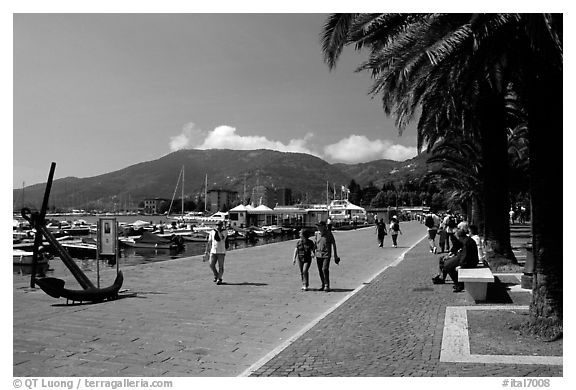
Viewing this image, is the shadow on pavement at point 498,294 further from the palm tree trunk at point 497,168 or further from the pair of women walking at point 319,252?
the palm tree trunk at point 497,168

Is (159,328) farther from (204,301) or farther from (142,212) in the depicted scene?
(142,212)

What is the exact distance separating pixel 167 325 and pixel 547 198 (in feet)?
17.7

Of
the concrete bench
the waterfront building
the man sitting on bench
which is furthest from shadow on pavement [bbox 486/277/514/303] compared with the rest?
the waterfront building

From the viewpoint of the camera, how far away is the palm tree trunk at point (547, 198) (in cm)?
623

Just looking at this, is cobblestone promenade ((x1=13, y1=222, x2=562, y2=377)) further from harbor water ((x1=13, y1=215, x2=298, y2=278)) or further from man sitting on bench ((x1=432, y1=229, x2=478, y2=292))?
harbor water ((x1=13, y1=215, x2=298, y2=278))

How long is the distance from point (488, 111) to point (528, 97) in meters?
7.67

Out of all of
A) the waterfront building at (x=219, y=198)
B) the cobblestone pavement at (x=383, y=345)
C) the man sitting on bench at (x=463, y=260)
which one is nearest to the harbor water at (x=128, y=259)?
the man sitting on bench at (x=463, y=260)

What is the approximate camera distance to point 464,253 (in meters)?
10.3

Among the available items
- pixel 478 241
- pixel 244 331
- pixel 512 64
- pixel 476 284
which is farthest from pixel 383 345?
pixel 478 241

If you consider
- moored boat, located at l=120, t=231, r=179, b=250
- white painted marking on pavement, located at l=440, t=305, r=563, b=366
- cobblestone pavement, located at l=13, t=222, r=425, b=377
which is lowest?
moored boat, located at l=120, t=231, r=179, b=250

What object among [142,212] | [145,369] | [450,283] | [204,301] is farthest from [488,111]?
[142,212]

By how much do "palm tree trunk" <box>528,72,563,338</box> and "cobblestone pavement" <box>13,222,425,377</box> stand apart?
9.16ft

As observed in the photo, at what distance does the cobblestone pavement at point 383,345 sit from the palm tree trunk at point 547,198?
1.25 meters

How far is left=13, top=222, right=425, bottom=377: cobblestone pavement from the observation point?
570cm
